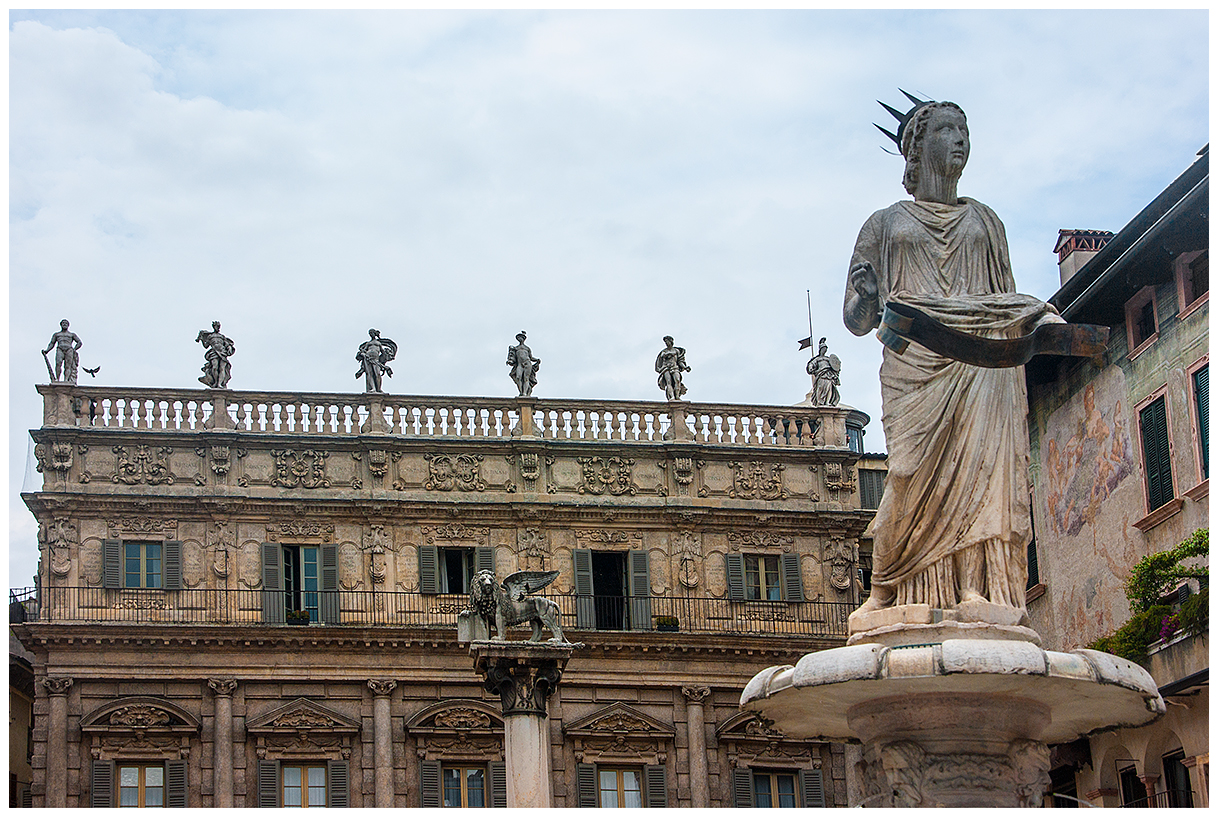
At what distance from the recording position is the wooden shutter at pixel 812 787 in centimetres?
3891

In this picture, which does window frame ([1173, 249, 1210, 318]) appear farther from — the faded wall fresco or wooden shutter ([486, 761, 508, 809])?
wooden shutter ([486, 761, 508, 809])

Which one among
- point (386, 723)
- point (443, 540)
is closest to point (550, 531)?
point (443, 540)

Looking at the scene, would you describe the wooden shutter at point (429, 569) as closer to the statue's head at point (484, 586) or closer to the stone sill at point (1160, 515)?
the statue's head at point (484, 586)

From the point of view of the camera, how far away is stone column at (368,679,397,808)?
3766cm

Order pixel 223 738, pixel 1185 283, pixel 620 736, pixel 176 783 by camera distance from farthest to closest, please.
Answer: pixel 620 736 < pixel 223 738 < pixel 176 783 < pixel 1185 283

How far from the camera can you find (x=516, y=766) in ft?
75.8

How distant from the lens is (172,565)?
38.3 metres

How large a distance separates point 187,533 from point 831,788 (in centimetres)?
1496

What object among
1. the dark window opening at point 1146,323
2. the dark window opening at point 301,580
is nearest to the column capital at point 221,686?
the dark window opening at point 301,580

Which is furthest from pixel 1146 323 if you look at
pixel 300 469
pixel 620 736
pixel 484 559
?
pixel 300 469

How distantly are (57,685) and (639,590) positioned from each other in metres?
12.5

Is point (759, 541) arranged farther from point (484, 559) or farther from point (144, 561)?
point (144, 561)

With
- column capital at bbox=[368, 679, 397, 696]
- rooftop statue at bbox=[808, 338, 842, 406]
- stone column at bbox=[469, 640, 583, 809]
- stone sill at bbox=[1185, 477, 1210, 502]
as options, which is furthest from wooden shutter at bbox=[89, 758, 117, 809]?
stone sill at bbox=[1185, 477, 1210, 502]

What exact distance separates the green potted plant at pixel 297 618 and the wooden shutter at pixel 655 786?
7.96m
